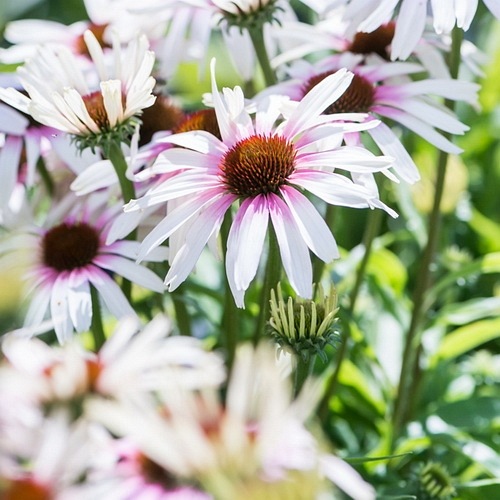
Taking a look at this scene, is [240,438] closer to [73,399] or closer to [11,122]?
[73,399]

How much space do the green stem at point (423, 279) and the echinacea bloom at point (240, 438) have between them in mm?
358

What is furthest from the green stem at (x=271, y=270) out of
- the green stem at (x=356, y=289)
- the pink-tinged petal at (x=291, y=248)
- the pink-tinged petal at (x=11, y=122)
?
the pink-tinged petal at (x=11, y=122)

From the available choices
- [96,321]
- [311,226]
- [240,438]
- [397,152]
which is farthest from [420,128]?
[240,438]

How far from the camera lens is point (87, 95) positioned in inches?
23.3

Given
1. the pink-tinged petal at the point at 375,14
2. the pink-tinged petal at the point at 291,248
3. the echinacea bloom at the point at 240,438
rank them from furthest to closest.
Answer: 1. the pink-tinged petal at the point at 375,14
2. the pink-tinged petal at the point at 291,248
3. the echinacea bloom at the point at 240,438

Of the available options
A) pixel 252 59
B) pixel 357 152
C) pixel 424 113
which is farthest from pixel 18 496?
pixel 252 59

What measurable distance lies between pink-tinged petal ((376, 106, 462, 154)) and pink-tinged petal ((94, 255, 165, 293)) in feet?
0.59

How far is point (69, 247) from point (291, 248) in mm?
185

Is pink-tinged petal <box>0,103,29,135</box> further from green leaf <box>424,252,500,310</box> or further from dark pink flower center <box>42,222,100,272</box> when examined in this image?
green leaf <box>424,252,500,310</box>

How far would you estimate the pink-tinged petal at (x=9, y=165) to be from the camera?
667 mm

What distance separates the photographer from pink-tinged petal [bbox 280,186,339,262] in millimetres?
481

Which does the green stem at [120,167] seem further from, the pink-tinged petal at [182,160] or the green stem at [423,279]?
the green stem at [423,279]

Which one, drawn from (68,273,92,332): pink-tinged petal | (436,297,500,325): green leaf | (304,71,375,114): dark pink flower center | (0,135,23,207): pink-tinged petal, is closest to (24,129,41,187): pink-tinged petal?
(0,135,23,207): pink-tinged petal

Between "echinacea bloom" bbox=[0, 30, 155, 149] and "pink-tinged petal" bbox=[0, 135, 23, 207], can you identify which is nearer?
"echinacea bloom" bbox=[0, 30, 155, 149]
